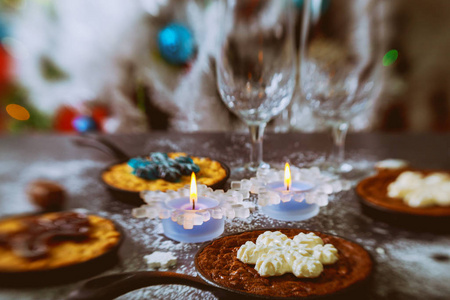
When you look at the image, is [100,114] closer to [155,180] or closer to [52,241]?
[155,180]

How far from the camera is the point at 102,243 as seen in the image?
0.20 meters

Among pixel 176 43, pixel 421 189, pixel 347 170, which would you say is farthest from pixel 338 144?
pixel 176 43

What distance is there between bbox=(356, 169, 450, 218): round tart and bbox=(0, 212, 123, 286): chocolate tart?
0.17 meters

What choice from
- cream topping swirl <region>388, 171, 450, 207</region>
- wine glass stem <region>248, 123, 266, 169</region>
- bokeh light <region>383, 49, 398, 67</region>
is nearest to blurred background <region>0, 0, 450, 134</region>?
bokeh light <region>383, 49, 398, 67</region>

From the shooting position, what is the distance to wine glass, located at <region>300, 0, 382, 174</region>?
1.36 ft

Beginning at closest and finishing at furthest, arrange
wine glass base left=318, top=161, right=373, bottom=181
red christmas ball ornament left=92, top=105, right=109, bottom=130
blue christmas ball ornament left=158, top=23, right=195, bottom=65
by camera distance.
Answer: wine glass base left=318, top=161, right=373, bottom=181
blue christmas ball ornament left=158, top=23, right=195, bottom=65
red christmas ball ornament left=92, top=105, right=109, bottom=130

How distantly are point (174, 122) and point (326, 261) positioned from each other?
74 centimetres

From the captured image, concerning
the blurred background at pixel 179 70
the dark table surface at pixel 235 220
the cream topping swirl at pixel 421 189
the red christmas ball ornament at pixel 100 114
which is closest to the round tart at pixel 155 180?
the dark table surface at pixel 235 220

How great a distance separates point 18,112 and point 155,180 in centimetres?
19

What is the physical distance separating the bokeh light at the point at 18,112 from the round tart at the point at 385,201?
336mm

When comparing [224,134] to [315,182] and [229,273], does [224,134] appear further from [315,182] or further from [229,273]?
[229,273]

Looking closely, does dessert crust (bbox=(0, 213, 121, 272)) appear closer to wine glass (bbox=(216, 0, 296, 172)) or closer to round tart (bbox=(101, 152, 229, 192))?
round tart (bbox=(101, 152, 229, 192))

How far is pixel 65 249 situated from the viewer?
0.19m

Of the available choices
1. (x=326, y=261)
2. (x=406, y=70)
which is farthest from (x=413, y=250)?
(x=406, y=70)
